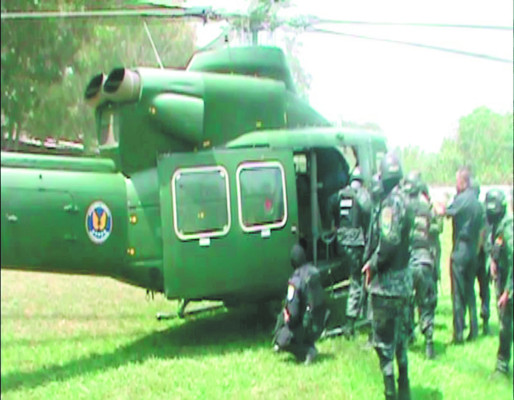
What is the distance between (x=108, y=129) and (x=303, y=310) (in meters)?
2.04

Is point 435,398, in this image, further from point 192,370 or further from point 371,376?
point 192,370

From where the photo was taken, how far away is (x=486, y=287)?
368 cm

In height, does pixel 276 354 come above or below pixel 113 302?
below

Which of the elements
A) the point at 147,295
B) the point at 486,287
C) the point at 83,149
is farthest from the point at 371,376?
the point at 83,149

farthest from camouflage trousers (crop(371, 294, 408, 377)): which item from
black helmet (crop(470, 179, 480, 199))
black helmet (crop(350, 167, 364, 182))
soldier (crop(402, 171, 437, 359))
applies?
black helmet (crop(350, 167, 364, 182))

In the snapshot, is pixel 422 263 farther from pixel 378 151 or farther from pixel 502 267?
pixel 378 151

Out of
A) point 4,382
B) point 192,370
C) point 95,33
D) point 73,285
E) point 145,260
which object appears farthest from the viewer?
point 145,260

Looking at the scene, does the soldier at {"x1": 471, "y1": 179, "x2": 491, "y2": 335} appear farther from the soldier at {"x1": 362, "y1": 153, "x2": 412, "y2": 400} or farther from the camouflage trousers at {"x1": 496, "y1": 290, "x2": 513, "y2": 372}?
the soldier at {"x1": 362, "y1": 153, "x2": 412, "y2": 400}

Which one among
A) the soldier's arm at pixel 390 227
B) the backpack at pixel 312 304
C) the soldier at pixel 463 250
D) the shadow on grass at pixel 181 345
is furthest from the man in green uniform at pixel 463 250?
the shadow on grass at pixel 181 345

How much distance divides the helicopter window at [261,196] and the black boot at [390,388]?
1.34 metres

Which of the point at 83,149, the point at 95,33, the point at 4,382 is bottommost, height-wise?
the point at 4,382

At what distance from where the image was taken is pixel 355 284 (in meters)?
4.32

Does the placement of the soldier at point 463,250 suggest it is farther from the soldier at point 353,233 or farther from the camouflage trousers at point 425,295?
the soldier at point 353,233

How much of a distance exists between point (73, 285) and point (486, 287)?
2.35 m
